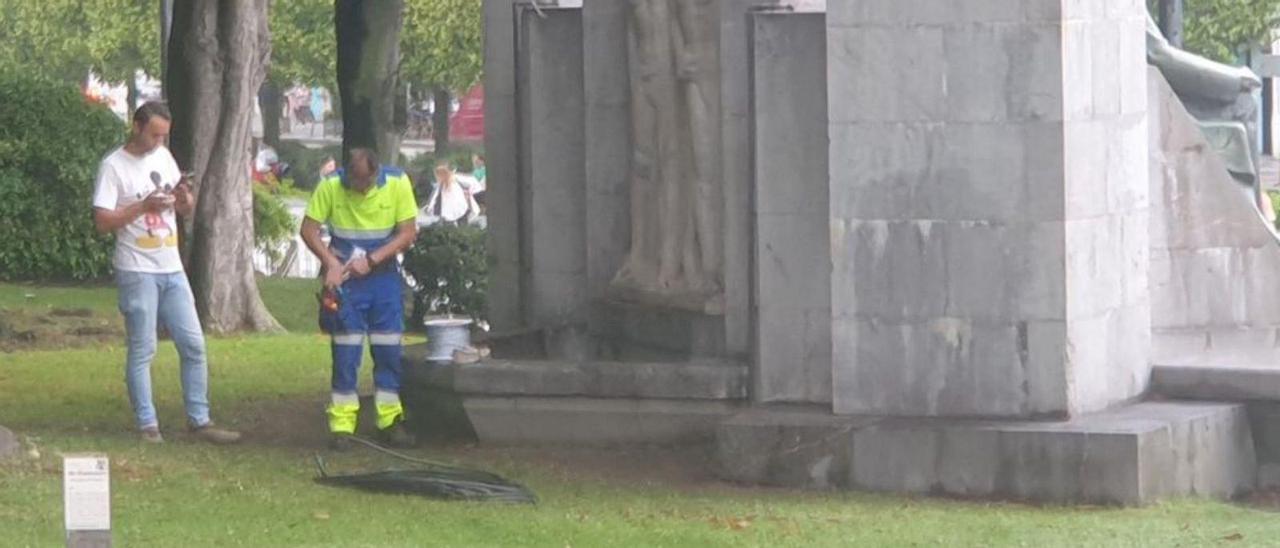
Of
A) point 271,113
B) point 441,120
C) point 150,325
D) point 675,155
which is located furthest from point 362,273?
point 271,113

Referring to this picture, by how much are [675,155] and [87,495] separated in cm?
641

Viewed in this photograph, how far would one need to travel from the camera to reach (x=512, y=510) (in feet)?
38.3

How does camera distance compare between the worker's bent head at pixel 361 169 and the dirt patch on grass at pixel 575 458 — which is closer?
the dirt patch on grass at pixel 575 458

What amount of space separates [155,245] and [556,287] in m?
2.56

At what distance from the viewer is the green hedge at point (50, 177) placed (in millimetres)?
24609

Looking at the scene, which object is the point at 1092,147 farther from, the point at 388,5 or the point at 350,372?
the point at 388,5

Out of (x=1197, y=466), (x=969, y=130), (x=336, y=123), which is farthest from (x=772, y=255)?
(x=336, y=123)

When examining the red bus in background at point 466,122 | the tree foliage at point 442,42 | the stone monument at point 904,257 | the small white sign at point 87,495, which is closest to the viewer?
the small white sign at point 87,495

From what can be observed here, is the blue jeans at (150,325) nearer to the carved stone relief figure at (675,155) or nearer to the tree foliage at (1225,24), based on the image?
the carved stone relief figure at (675,155)

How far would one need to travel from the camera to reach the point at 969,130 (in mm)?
12352

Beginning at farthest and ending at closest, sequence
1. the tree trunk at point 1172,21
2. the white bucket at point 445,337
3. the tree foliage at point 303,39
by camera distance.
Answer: the tree foliage at point 303,39, the tree trunk at point 1172,21, the white bucket at point 445,337

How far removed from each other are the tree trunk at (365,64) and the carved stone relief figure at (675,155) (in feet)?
22.0

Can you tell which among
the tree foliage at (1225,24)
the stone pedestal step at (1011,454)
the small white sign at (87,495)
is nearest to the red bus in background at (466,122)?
the tree foliage at (1225,24)

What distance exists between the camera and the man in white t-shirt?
13.4 meters
